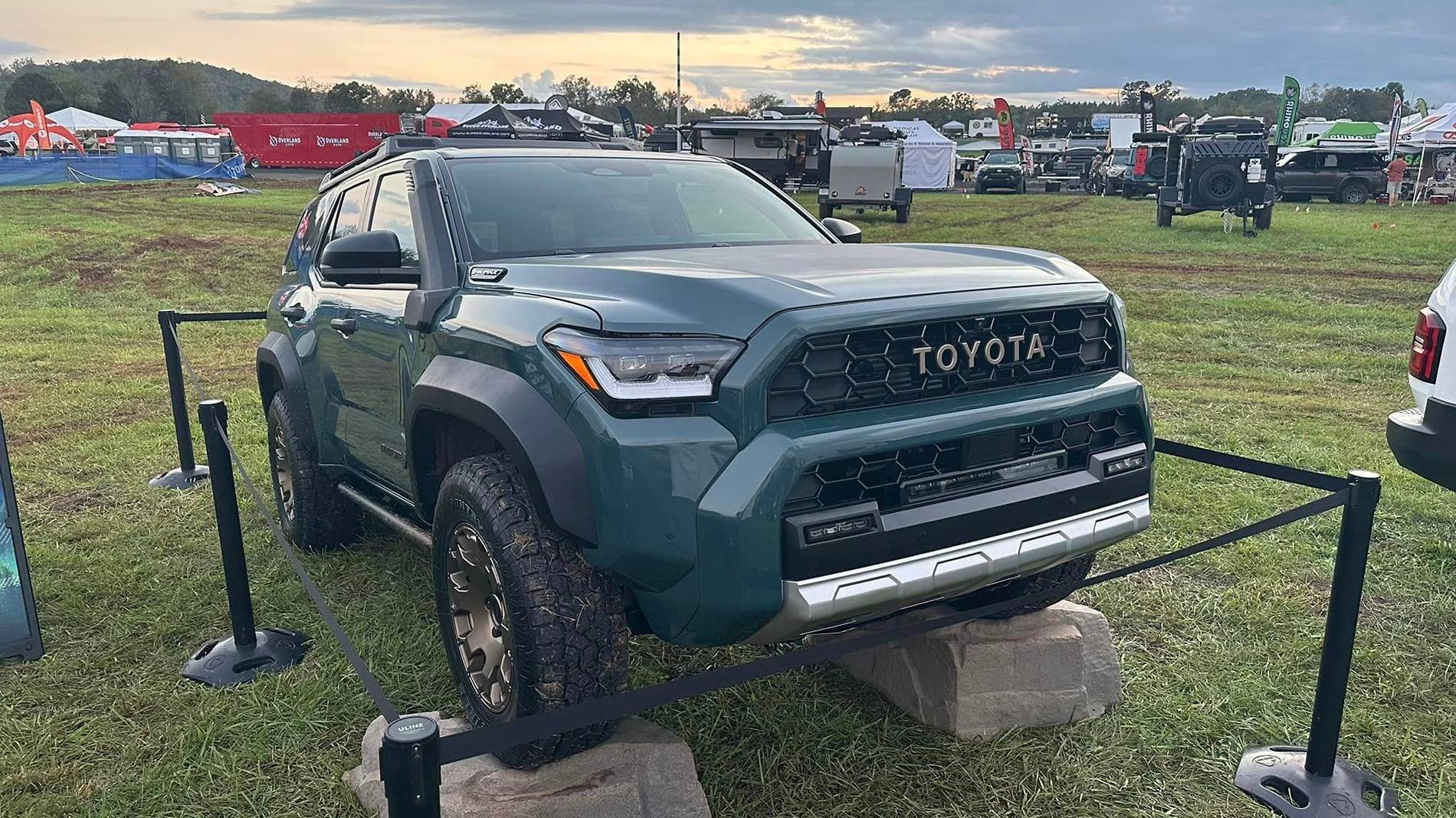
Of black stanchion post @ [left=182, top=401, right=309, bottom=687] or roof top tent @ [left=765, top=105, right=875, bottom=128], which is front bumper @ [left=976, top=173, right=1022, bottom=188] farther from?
black stanchion post @ [left=182, top=401, right=309, bottom=687]

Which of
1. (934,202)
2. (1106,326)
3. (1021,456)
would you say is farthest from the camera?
A: (934,202)

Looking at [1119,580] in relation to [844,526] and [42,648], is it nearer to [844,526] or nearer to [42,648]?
[844,526]

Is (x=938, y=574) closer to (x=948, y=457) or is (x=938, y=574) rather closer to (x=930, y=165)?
(x=948, y=457)

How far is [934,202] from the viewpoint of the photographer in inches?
1267

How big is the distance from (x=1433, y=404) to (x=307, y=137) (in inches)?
1957

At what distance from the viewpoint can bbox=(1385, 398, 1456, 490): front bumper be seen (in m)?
3.78

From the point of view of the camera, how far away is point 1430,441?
3.85m

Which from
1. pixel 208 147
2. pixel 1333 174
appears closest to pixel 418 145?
pixel 1333 174

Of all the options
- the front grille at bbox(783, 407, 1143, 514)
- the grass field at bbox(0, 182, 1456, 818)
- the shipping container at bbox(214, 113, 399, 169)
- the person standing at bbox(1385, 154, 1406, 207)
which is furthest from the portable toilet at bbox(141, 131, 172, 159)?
the front grille at bbox(783, 407, 1143, 514)

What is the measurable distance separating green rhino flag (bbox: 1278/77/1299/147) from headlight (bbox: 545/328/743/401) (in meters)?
36.7

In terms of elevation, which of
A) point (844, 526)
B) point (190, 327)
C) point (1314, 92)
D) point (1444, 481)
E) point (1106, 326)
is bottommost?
point (190, 327)

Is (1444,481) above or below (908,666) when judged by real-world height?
above

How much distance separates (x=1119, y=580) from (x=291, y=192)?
32.5 m

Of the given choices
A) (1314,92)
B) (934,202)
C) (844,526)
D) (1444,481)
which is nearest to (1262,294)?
(1444,481)
